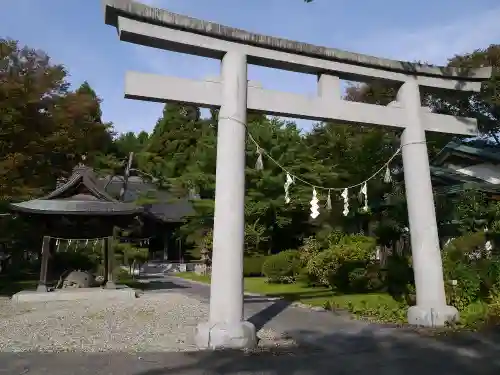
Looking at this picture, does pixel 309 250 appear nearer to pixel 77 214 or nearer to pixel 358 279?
pixel 358 279

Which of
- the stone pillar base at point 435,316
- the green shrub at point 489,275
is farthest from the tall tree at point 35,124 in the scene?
the green shrub at point 489,275

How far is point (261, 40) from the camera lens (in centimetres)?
775

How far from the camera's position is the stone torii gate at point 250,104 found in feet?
22.4

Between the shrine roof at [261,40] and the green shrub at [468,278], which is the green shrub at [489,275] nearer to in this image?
the green shrub at [468,278]

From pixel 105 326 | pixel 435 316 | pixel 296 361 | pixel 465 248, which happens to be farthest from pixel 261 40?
pixel 465 248

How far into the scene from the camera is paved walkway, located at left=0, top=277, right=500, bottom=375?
18.1 ft

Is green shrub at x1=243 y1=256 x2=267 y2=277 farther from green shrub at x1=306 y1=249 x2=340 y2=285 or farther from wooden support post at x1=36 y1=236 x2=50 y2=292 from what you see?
wooden support post at x1=36 y1=236 x2=50 y2=292

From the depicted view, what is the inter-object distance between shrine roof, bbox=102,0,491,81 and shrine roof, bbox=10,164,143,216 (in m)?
8.98

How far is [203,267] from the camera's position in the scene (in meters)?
26.9

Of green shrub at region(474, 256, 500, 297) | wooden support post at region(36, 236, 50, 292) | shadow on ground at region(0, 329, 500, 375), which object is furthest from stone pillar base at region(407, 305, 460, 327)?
wooden support post at region(36, 236, 50, 292)

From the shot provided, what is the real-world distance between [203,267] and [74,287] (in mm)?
12542

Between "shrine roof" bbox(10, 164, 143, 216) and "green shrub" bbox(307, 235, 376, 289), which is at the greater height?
"shrine roof" bbox(10, 164, 143, 216)

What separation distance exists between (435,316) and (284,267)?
426 inches

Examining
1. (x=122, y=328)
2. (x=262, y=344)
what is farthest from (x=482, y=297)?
(x=122, y=328)
